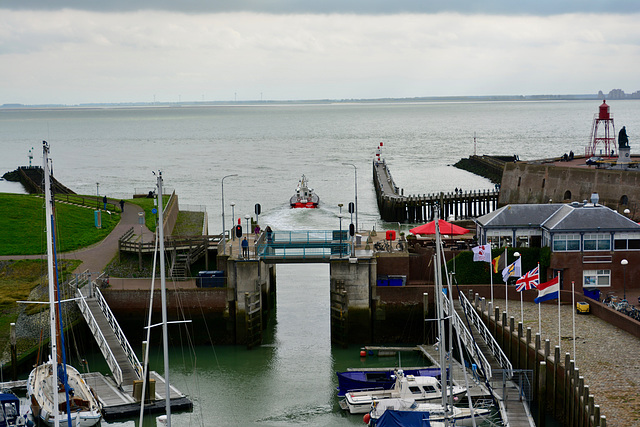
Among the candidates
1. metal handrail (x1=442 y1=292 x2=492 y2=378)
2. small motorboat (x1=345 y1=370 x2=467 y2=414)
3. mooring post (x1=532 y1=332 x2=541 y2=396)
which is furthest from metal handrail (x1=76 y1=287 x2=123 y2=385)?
mooring post (x1=532 y1=332 x2=541 y2=396)

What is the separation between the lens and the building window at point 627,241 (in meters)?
46.6

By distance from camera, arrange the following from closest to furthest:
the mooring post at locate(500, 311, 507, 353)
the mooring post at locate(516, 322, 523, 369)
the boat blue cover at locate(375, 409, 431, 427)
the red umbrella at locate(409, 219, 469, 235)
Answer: the boat blue cover at locate(375, 409, 431, 427) → the mooring post at locate(516, 322, 523, 369) → the mooring post at locate(500, 311, 507, 353) → the red umbrella at locate(409, 219, 469, 235)

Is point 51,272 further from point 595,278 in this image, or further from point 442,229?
point 595,278

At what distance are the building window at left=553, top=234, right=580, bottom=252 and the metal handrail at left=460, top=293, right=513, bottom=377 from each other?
6.04m

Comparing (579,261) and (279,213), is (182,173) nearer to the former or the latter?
(279,213)

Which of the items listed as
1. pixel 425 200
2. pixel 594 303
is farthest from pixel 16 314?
pixel 425 200

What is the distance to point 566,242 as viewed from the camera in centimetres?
4697

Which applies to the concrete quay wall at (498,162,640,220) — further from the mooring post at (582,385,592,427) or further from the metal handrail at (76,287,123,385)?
the metal handrail at (76,287,123,385)

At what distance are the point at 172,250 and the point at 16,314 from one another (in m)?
10.6

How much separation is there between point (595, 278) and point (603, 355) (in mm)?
11008

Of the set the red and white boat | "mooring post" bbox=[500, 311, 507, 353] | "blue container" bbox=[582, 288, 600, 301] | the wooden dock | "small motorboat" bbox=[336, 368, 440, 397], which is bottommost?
the wooden dock

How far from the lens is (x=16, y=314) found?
45.0m

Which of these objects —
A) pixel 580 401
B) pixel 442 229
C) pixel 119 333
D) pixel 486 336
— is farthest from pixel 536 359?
pixel 119 333

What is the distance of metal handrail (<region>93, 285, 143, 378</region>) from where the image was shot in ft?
128
